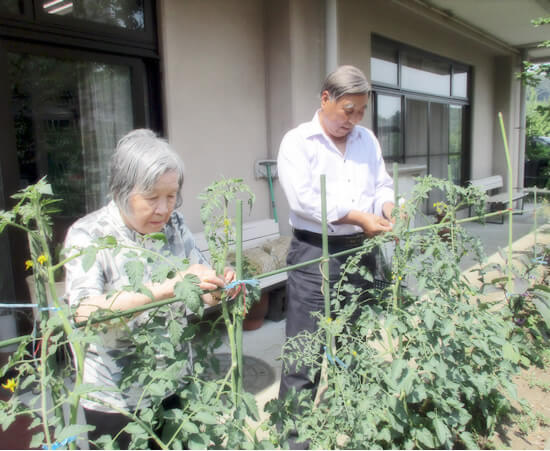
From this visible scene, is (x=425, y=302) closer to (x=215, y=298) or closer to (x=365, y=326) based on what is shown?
(x=365, y=326)

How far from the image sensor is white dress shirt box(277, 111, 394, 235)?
74.5 inches

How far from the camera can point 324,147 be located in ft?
6.59

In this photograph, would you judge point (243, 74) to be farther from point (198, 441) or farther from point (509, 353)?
A: point (198, 441)

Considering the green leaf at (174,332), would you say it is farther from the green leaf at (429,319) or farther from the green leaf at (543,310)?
the green leaf at (543,310)

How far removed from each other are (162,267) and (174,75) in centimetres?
272

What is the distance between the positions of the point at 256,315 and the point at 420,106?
4995mm

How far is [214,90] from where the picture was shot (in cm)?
372

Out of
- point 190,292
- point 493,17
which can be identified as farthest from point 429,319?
point 493,17

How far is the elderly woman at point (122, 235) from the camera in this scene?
1.12 metres

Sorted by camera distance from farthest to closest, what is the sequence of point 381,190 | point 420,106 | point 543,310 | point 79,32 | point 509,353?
point 420,106 → point 79,32 → point 543,310 → point 381,190 → point 509,353

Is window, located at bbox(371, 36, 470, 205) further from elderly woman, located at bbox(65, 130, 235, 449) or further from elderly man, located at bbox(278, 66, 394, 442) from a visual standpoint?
elderly woman, located at bbox(65, 130, 235, 449)

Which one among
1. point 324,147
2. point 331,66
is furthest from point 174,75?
point 324,147

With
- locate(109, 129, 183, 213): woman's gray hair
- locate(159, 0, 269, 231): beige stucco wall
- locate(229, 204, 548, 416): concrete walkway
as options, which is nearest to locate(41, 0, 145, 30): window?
locate(159, 0, 269, 231): beige stucco wall

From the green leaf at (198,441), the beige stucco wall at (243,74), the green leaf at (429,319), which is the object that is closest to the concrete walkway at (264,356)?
the green leaf at (429,319)
